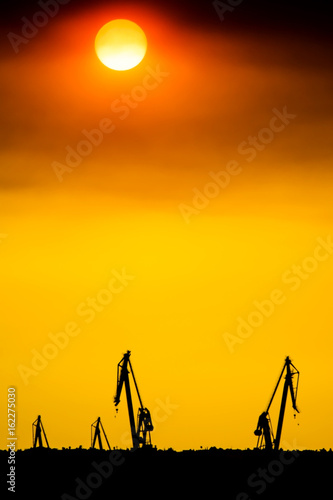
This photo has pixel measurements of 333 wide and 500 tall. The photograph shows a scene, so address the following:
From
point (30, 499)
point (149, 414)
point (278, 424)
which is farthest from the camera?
point (278, 424)

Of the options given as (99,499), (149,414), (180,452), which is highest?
(149,414)

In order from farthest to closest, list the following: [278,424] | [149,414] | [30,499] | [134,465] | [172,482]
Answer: [278,424] < [149,414] < [134,465] < [172,482] < [30,499]

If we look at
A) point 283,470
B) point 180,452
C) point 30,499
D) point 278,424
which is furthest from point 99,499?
point 278,424

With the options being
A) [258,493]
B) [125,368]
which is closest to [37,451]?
[258,493]

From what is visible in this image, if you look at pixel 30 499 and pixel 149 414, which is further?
pixel 149 414

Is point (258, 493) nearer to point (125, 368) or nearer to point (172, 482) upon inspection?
point (172, 482)

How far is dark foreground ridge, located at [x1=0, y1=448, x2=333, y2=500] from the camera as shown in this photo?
4931cm

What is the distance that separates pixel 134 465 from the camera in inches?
2194

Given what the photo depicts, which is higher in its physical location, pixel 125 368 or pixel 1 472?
pixel 125 368

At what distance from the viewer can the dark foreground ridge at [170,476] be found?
1941 inches

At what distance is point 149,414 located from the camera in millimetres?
91625

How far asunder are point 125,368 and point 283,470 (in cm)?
3902

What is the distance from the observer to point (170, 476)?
5334cm

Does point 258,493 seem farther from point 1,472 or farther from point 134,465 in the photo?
point 1,472
